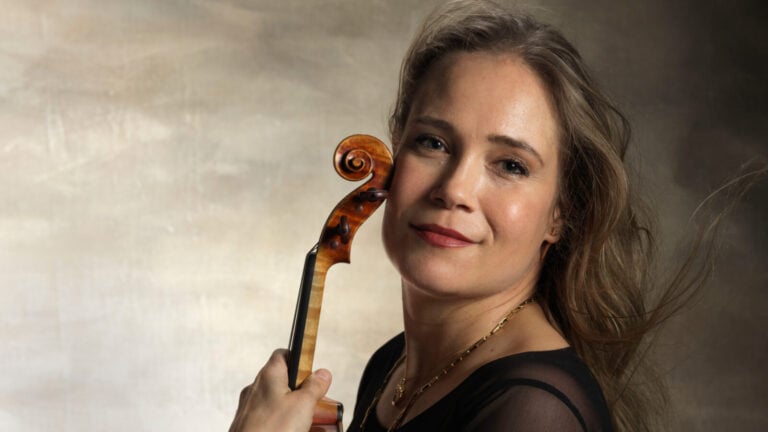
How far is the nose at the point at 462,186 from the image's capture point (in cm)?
212

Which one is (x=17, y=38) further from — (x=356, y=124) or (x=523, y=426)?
(x=523, y=426)

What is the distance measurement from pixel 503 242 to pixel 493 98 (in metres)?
0.29

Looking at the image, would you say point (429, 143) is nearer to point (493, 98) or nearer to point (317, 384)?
point (493, 98)

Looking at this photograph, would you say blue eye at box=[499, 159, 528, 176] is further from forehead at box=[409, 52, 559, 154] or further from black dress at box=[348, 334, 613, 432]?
black dress at box=[348, 334, 613, 432]

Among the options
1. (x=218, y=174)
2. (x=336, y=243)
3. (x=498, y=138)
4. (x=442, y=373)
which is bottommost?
(x=218, y=174)

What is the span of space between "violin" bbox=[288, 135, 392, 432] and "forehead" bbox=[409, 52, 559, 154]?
0.49 ft

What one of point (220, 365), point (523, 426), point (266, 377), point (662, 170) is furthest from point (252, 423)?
point (662, 170)

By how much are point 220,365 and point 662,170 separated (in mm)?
1768

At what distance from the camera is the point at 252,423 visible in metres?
2.12

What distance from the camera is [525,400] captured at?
1.88 m

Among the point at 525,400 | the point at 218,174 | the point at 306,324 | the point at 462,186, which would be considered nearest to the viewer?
the point at 525,400

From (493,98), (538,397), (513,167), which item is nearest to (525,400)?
(538,397)

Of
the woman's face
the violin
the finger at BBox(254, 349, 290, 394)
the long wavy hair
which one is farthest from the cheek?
the finger at BBox(254, 349, 290, 394)

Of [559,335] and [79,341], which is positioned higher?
[559,335]
